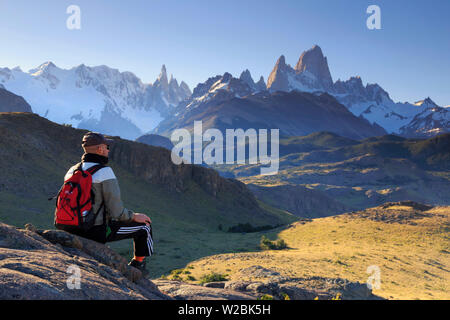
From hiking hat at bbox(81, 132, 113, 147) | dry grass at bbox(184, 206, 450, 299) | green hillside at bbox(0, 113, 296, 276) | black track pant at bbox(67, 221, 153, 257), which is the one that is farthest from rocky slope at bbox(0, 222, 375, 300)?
green hillside at bbox(0, 113, 296, 276)

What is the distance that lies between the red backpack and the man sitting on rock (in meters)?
0.09

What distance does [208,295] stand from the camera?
6.73 metres

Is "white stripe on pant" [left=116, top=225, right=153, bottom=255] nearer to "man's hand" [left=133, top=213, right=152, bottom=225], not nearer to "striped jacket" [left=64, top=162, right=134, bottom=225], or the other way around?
"man's hand" [left=133, top=213, right=152, bottom=225]

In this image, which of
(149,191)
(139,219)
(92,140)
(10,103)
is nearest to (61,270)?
(139,219)

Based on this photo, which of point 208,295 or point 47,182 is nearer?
point 208,295

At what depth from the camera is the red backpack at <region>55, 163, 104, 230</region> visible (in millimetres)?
5426

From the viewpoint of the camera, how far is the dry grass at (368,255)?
1897cm

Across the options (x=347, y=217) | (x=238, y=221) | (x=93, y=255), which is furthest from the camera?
(x=238, y=221)

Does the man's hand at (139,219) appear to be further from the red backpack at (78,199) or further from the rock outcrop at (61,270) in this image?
the rock outcrop at (61,270)
